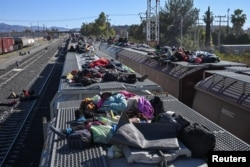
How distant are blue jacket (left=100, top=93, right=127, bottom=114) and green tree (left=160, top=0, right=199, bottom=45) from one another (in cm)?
6949

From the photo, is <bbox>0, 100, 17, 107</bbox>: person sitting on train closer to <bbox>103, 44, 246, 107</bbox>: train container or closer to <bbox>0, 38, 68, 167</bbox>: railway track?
<bbox>0, 38, 68, 167</bbox>: railway track

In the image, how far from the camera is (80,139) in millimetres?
5727

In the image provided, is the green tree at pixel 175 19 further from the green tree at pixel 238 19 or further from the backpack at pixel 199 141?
the backpack at pixel 199 141

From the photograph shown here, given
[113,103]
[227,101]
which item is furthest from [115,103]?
[227,101]

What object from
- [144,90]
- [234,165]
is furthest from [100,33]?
[234,165]

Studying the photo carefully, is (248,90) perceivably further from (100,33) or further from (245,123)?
(100,33)

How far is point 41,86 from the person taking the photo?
25266 millimetres

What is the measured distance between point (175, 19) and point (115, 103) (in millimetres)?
74686

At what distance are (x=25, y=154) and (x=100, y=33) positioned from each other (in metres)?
86.1

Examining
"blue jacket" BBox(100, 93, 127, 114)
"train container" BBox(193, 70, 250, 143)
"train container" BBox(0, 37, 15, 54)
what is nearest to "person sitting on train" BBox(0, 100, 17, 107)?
"train container" BBox(193, 70, 250, 143)

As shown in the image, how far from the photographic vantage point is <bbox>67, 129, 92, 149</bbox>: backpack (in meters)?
5.71

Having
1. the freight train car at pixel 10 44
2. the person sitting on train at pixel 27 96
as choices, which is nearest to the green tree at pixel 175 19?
→ the freight train car at pixel 10 44

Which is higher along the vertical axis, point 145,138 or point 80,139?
point 145,138

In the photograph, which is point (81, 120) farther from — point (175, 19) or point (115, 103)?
point (175, 19)
